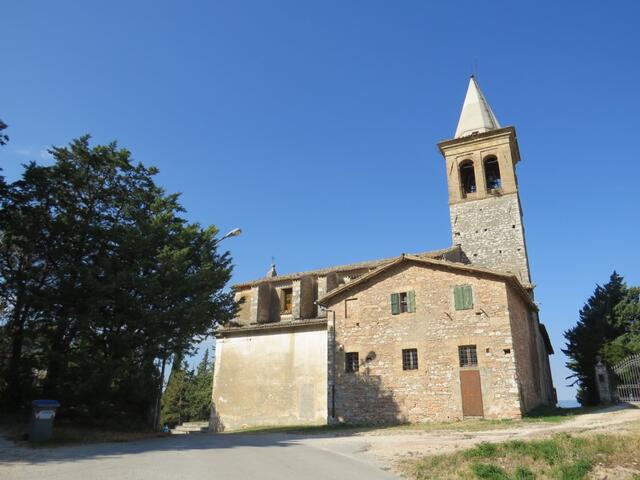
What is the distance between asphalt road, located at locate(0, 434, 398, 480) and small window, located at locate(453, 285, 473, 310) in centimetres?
1033

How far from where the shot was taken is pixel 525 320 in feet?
78.8

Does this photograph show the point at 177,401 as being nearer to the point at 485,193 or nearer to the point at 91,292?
the point at 91,292

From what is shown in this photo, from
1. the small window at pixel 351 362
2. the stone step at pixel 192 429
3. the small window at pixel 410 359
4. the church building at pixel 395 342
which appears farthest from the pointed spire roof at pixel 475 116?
the stone step at pixel 192 429

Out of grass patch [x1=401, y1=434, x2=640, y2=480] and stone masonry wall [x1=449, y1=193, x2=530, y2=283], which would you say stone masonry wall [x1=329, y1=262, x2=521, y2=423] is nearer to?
grass patch [x1=401, y1=434, x2=640, y2=480]

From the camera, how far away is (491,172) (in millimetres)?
34094

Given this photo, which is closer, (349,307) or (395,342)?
(395,342)

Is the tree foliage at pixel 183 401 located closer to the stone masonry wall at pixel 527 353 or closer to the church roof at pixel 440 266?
the church roof at pixel 440 266

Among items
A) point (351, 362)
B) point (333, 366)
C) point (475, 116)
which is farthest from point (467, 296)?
point (475, 116)

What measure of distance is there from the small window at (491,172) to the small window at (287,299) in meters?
16.2

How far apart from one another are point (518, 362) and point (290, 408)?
1166 centimetres

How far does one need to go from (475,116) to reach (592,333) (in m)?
17.7

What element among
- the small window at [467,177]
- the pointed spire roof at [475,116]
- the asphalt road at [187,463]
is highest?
the pointed spire roof at [475,116]

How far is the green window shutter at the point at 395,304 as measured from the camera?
21.8 meters

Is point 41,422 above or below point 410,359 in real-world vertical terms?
below
